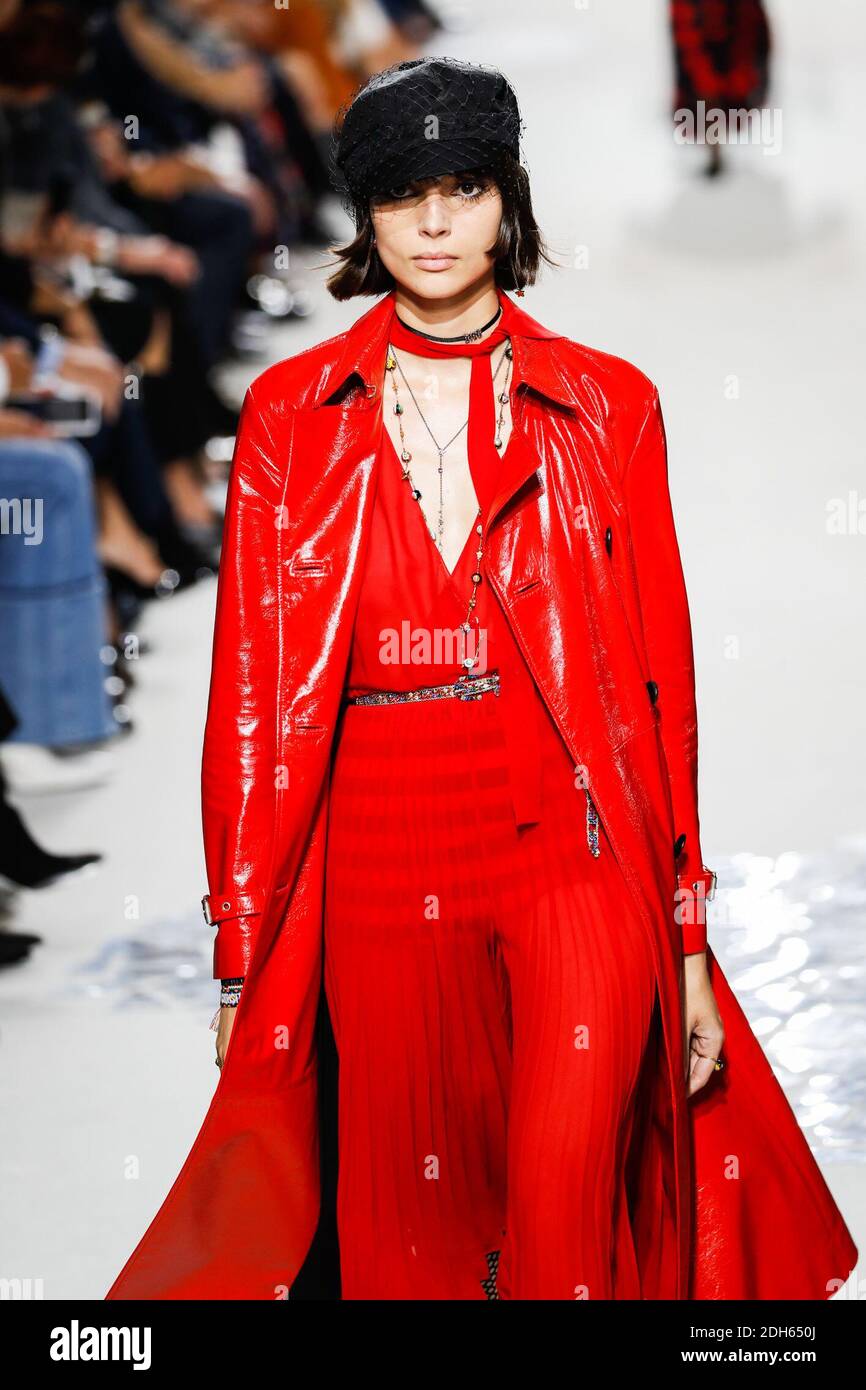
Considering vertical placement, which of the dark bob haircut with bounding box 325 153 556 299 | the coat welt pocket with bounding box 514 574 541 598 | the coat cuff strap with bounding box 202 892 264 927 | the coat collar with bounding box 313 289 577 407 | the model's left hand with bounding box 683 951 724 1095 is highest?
the dark bob haircut with bounding box 325 153 556 299

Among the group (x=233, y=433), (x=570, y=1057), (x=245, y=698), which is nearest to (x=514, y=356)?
(x=245, y=698)

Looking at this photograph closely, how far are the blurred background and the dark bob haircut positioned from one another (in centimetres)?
148

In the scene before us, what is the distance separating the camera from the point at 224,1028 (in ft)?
8.69

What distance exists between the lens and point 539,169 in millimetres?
9281

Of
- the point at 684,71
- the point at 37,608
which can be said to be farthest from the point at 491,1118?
the point at 684,71

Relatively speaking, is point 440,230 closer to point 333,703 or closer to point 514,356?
point 514,356

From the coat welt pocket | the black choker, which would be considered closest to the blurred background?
the coat welt pocket

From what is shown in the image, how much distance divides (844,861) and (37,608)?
224cm

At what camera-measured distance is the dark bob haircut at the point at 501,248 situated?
2604mm

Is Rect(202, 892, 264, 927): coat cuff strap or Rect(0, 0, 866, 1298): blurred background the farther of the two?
Rect(0, 0, 866, 1298): blurred background

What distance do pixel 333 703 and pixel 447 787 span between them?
0.16 metres

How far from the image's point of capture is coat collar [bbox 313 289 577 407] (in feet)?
8.57

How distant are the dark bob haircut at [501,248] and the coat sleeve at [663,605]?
8.3 inches

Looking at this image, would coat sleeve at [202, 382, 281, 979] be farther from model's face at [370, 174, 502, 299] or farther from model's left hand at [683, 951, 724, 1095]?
model's left hand at [683, 951, 724, 1095]
